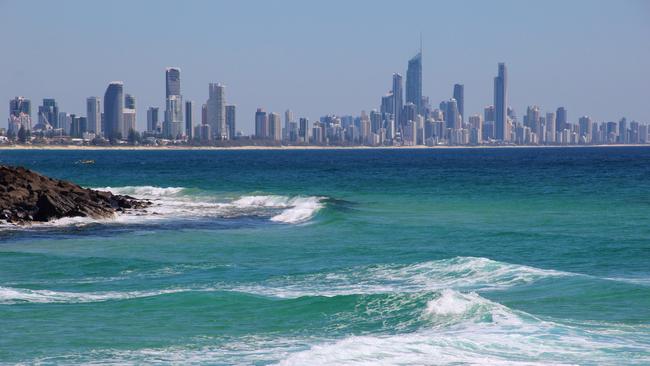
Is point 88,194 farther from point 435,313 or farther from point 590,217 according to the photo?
point 435,313

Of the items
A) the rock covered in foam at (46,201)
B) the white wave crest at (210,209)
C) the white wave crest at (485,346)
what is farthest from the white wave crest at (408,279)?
the rock covered in foam at (46,201)

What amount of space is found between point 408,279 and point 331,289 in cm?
218

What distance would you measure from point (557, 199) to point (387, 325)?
32.4 metres

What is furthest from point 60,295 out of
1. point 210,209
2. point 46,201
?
point 210,209

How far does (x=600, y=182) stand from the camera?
62125 millimetres

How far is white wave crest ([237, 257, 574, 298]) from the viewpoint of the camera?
19.4 meters

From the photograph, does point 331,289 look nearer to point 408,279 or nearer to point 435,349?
point 408,279

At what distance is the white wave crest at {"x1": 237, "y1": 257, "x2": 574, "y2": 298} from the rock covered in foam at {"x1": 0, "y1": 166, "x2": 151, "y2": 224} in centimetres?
1743

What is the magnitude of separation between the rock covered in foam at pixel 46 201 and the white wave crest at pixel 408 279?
57.2 ft

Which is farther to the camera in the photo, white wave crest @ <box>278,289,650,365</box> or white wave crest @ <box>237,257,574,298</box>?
white wave crest @ <box>237,257,574,298</box>

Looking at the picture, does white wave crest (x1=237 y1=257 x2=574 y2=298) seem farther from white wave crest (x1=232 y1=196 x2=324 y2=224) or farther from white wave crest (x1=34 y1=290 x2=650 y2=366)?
white wave crest (x1=232 y1=196 x2=324 y2=224)

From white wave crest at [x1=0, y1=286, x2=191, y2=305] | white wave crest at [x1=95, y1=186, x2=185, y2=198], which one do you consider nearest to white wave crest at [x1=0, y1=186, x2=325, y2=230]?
white wave crest at [x1=95, y1=186, x2=185, y2=198]

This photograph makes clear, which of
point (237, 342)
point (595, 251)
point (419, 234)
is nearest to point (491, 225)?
point (419, 234)

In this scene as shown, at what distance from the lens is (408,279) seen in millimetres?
20875
